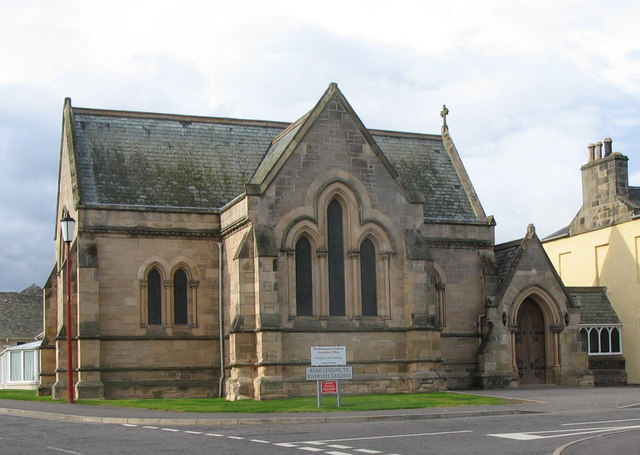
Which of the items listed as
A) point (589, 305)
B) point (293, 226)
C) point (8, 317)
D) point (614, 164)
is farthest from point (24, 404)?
point (8, 317)

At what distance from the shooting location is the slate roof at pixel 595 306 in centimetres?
4334

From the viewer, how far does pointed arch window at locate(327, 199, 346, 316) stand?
33562mm

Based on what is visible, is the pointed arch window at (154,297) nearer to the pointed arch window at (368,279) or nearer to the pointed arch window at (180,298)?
the pointed arch window at (180,298)

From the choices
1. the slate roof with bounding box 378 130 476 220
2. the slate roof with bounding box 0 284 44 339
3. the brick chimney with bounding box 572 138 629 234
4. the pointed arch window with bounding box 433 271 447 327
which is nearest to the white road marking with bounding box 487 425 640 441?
the pointed arch window with bounding box 433 271 447 327

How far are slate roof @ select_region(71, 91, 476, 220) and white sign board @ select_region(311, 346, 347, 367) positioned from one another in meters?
8.47

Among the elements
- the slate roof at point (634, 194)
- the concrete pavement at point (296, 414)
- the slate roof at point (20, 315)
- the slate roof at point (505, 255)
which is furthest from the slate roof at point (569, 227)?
the slate roof at point (20, 315)

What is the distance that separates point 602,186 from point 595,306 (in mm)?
6131

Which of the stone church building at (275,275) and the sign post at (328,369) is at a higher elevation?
the stone church building at (275,275)

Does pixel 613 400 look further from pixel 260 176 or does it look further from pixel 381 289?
pixel 260 176

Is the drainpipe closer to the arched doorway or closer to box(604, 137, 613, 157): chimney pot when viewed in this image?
the arched doorway

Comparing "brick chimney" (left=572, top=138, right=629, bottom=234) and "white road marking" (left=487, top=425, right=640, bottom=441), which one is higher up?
"brick chimney" (left=572, top=138, right=629, bottom=234)

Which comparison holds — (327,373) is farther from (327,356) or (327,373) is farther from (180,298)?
(180,298)

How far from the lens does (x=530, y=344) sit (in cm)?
3909

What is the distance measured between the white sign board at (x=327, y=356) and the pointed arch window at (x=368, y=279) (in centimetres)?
596
